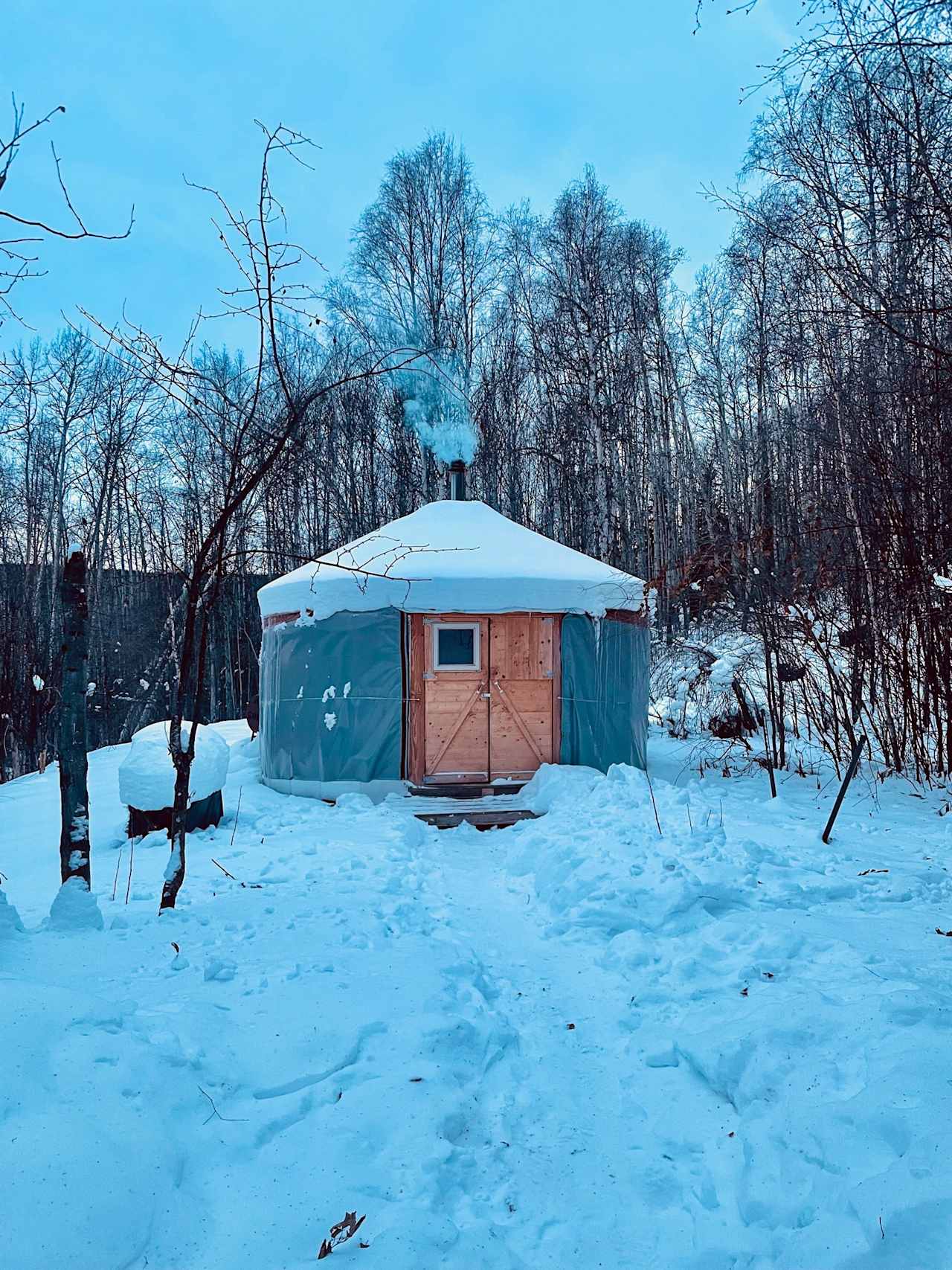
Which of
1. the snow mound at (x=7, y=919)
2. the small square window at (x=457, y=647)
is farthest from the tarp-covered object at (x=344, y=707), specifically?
the snow mound at (x=7, y=919)

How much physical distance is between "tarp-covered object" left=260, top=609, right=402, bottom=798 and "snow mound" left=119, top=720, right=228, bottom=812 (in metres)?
1.34

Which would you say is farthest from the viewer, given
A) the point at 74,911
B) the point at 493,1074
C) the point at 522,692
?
the point at 522,692

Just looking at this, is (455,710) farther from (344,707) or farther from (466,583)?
(466,583)

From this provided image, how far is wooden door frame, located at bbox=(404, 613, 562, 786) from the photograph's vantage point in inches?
239

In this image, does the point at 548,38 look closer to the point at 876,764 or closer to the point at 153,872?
the point at 153,872

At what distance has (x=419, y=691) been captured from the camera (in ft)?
20.0

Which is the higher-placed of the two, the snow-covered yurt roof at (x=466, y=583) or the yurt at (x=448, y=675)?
the snow-covered yurt roof at (x=466, y=583)

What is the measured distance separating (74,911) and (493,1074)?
1534 mm

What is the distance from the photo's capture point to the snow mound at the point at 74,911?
2.41 metres

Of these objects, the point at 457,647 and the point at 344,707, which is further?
the point at 457,647

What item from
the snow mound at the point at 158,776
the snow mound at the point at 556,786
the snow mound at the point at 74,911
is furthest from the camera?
the snow mound at the point at 556,786

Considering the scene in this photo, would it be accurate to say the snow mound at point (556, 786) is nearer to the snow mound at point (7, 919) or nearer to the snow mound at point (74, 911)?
the snow mound at point (74, 911)

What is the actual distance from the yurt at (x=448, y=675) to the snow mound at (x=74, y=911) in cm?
355

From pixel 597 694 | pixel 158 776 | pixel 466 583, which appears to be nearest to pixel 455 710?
pixel 466 583
